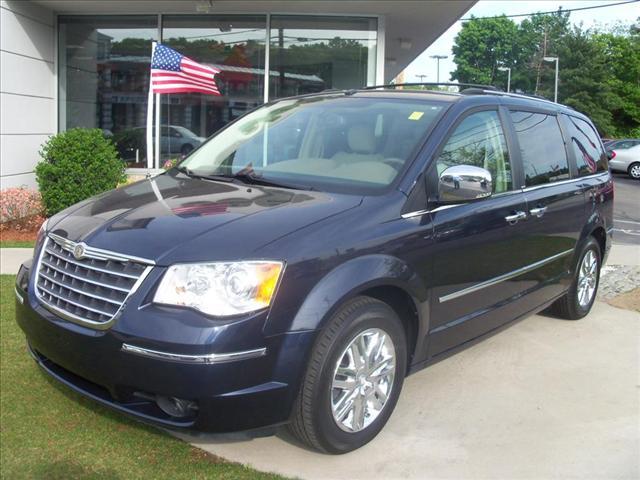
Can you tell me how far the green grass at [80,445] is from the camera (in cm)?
315

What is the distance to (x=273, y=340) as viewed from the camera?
113 inches

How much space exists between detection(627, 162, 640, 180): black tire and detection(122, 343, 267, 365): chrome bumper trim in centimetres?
2535

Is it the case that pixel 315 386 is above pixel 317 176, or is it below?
below

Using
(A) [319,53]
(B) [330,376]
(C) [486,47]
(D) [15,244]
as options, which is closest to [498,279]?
(B) [330,376]

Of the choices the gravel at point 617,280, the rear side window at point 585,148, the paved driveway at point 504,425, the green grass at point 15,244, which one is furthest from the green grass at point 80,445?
the gravel at point 617,280

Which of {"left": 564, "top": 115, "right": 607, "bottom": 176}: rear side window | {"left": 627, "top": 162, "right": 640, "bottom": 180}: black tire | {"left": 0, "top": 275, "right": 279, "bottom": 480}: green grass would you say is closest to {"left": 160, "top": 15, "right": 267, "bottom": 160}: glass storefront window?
{"left": 564, "top": 115, "right": 607, "bottom": 176}: rear side window

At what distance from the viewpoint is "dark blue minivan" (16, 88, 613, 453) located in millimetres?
2848

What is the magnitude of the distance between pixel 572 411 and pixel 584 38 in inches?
2083

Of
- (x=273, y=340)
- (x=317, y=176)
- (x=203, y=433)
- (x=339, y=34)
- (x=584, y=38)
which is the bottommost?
(x=203, y=433)

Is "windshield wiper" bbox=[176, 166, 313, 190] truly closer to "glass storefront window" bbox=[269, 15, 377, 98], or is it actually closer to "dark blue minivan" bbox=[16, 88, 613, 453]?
"dark blue minivan" bbox=[16, 88, 613, 453]

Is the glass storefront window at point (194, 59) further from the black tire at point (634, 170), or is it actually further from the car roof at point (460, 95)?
the black tire at point (634, 170)

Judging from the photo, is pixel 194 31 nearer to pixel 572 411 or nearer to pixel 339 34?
pixel 339 34

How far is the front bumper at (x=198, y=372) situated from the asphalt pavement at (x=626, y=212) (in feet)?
29.6

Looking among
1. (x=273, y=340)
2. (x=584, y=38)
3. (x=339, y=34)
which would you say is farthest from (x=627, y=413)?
(x=584, y=38)
